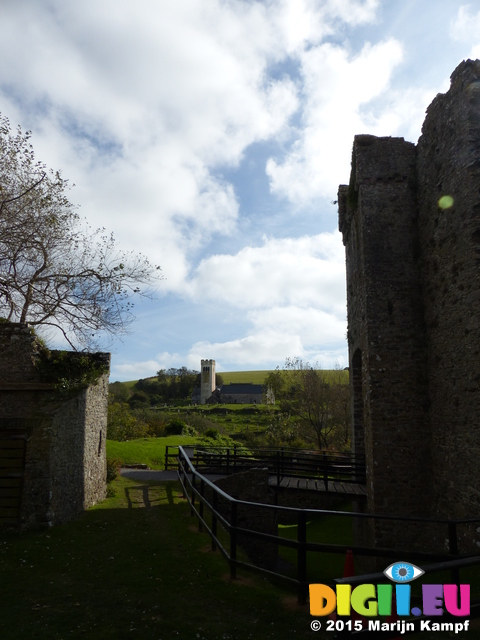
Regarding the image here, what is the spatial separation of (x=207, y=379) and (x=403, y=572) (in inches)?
3587

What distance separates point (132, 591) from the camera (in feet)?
17.4

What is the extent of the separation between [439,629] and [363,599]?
93 cm

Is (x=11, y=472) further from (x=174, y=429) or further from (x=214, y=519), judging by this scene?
(x=174, y=429)

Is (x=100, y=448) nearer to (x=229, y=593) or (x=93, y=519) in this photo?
(x=93, y=519)

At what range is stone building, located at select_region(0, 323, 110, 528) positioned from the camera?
8859mm

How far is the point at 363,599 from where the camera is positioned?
11.6ft

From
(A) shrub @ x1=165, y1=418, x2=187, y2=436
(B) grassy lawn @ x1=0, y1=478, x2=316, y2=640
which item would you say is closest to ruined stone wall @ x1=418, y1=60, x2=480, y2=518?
(B) grassy lawn @ x1=0, y1=478, x2=316, y2=640

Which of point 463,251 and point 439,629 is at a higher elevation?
point 463,251

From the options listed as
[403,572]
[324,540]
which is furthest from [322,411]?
[403,572]

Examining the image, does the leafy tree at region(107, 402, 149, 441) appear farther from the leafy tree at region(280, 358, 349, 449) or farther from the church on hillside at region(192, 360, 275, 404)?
the church on hillside at region(192, 360, 275, 404)

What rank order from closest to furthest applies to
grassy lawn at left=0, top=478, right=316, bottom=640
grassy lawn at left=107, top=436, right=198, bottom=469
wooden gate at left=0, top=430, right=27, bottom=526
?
grassy lawn at left=0, top=478, right=316, bottom=640
wooden gate at left=0, top=430, right=27, bottom=526
grassy lawn at left=107, top=436, right=198, bottom=469

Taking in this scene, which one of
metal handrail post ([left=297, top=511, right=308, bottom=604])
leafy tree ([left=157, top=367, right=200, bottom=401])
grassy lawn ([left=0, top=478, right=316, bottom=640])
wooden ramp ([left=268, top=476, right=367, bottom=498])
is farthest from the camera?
leafy tree ([left=157, top=367, right=200, bottom=401])

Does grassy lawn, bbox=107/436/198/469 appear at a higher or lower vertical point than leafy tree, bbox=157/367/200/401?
lower

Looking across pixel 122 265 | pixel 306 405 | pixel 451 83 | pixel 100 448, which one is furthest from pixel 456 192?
pixel 306 405
